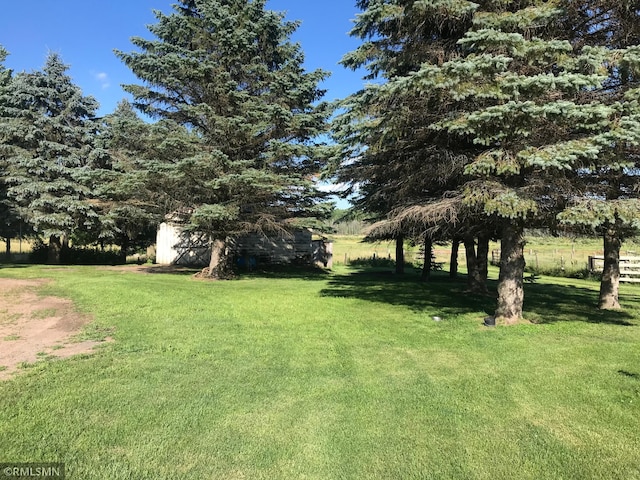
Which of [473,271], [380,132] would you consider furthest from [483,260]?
[380,132]

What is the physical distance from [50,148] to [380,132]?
1788 cm

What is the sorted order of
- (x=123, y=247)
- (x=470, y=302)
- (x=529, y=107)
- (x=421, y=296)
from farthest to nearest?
(x=123, y=247) < (x=421, y=296) < (x=470, y=302) < (x=529, y=107)

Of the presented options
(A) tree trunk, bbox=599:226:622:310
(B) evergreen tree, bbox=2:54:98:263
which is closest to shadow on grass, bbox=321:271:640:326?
(A) tree trunk, bbox=599:226:622:310

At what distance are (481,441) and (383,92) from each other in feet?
18.9

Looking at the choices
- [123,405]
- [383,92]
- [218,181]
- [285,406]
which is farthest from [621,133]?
[218,181]

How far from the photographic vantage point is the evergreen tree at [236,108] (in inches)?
571

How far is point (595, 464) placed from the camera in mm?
3201

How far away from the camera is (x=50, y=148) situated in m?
19.7

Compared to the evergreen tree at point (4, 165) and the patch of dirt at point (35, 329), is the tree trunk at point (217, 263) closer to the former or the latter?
the patch of dirt at point (35, 329)

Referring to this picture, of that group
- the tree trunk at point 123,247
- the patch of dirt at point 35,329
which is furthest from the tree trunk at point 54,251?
the patch of dirt at point 35,329

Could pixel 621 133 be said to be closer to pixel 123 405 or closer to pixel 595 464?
pixel 595 464

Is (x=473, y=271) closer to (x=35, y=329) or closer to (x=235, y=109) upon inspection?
(x=235, y=109)

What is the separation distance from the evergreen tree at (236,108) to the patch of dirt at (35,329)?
5477 millimetres

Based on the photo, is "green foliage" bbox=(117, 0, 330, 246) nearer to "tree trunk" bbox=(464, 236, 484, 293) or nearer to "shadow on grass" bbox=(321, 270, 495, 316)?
"shadow on grass" bbox=(321, 270, 495, 316)
